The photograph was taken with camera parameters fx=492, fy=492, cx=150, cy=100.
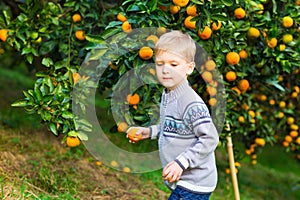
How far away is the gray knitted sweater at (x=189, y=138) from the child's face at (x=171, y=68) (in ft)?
0.15

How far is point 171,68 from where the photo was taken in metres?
2.19

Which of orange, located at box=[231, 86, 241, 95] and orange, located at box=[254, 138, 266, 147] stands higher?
orange, located at box=[231, 86, 241, 95]

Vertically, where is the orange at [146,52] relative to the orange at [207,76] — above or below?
above

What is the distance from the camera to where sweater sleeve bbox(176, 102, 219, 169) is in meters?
2.08

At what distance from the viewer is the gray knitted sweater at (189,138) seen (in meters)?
2.10

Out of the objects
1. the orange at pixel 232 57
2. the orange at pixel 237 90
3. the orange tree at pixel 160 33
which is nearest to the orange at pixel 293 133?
the orange tree at pixel 160 33

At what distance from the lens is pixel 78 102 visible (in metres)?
2.87

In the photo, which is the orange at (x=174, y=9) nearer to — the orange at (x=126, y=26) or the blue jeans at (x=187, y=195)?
the orange at (x=126, y=26)

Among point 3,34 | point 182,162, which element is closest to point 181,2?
point 182,162

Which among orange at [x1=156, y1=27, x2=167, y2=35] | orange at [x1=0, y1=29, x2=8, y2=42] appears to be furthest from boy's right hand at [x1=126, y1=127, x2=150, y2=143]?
orange at [x1=0, y1=29, x2=8, y2=42]

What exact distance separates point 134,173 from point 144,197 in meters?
0.56

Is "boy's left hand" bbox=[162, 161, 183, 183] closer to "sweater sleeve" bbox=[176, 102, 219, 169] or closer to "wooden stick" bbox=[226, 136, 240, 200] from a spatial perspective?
"sweater sleeve" bbox=[176, 102, 219, 169]

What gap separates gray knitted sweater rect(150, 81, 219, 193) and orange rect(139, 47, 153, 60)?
1.78 ft

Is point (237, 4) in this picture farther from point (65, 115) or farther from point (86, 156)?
point (86, 156)
